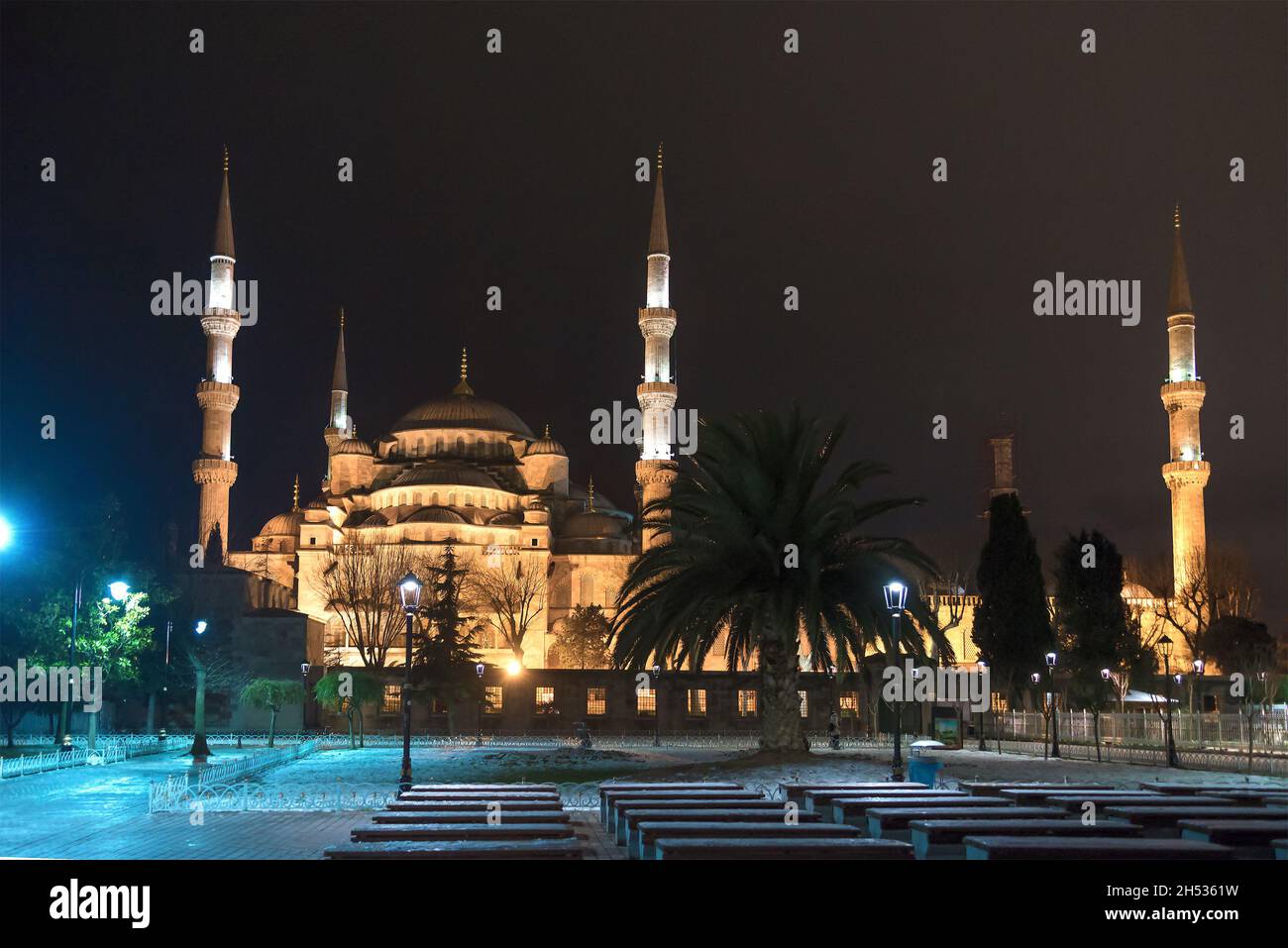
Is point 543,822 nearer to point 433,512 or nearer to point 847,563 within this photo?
point 847,563

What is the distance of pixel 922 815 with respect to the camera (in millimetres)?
12711

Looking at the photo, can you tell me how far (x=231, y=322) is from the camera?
65.5 m

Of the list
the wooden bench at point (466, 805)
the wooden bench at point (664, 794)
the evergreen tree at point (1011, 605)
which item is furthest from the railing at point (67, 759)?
the evergreen tree at point (1011, 605)

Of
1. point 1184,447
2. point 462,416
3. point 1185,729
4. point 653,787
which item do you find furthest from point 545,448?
point 653,787

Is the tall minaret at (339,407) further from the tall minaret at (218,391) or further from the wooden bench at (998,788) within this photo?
the wooden bench at (998,788)

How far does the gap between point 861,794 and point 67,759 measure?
62.0ft

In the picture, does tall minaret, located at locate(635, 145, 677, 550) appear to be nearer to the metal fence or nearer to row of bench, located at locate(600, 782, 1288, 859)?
the metal fence

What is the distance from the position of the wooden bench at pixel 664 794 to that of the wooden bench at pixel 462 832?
2.47 metres

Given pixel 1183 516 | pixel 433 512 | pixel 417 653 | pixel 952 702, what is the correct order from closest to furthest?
pixel 417 653, pixel 952 702, pixel 1183 516, pixel 433 512

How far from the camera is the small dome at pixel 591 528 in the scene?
75.4 m

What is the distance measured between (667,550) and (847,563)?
3.08 metres

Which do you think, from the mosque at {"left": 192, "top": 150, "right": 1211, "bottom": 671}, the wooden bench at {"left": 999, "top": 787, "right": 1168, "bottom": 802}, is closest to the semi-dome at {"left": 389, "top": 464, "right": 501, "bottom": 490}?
the mosque at {"left": 192, "top": 150, "right": 1211, "bottom": 671}

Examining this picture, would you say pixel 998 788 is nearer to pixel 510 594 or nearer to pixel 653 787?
pixel 653 787
